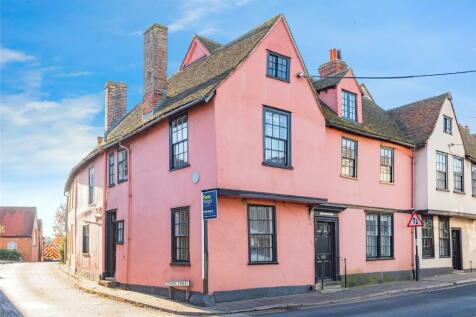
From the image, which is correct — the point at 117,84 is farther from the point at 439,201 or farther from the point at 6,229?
the point at 6,229

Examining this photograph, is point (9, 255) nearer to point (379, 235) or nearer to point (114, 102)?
point (114, 102)

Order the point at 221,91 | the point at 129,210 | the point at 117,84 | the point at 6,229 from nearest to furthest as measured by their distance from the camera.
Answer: the point at 221,91 < the point at 129,210 < the point at 117,84 < the point at 6,229

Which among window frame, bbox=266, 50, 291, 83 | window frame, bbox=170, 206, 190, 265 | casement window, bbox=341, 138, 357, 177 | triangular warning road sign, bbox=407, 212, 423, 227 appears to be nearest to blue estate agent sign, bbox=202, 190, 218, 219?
window frame, bbox=170, 206, 190, 265

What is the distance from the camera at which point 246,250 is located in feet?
54.1

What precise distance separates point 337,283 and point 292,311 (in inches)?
227

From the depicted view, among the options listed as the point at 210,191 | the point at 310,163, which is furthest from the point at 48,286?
the point at 310,163

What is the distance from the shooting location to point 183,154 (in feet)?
57.4

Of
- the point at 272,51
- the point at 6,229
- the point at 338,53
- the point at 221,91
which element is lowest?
the point at 6,229

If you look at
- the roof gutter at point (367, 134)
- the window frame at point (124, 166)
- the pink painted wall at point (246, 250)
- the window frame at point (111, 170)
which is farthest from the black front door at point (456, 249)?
the window frame at point (111, 170)

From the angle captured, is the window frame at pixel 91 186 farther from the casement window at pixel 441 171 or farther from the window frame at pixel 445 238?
the window frame at pixel 445 238

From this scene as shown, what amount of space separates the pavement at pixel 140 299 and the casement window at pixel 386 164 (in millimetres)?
4544

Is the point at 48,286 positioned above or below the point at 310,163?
below

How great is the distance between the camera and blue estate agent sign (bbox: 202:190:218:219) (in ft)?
49.4

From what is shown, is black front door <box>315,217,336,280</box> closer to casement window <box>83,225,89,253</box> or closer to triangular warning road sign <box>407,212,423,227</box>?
triangular warning road sign <box>407,212,423,227</box>
